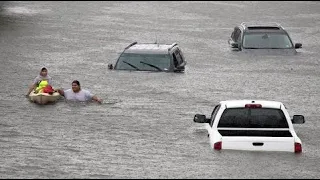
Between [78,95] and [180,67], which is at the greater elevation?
[78,95]

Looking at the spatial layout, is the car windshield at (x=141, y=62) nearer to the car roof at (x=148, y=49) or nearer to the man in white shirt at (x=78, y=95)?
the car roof at (x=148, y=49)

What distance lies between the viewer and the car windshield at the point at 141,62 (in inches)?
1506

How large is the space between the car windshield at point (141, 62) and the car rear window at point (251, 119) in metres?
14.9

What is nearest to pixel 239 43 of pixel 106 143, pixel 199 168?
pixel 106 143

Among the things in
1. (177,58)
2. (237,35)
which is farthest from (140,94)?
(237,35)

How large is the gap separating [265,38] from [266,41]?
0.83 feet

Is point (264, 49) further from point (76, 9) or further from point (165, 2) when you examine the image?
point (165, 2)

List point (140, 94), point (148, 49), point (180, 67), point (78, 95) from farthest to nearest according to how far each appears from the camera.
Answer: point (180, 67)
point (148, 49)
point (140, 94)
point (78, 95)

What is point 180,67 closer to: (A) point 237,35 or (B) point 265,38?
(B) point 265,38

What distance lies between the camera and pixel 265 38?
44.6m

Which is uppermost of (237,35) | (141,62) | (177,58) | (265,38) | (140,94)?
(141,62)

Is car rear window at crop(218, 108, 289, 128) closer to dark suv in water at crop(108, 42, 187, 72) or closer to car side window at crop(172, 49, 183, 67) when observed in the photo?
dark suv in water at crop(108, 42, 187, 72)

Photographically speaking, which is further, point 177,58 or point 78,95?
point 177,58

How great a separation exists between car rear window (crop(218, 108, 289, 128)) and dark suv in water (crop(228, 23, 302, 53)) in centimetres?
2076
